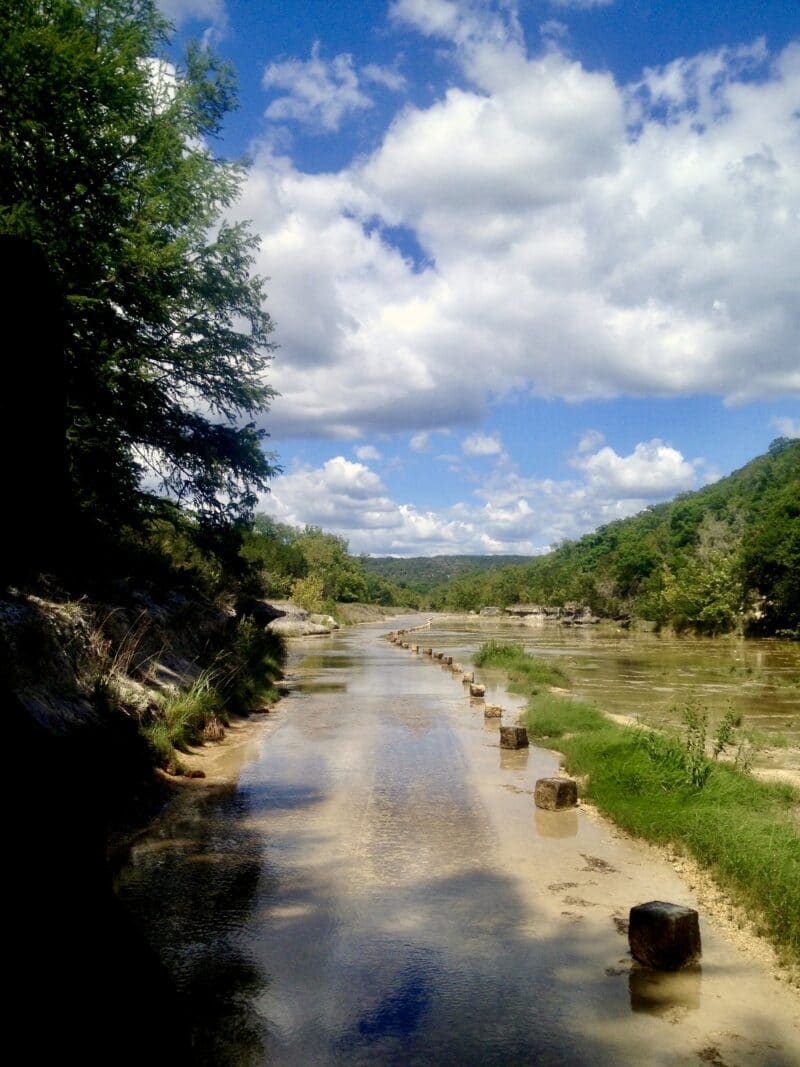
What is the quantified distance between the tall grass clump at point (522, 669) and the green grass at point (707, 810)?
27.9 ft

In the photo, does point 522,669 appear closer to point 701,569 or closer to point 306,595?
point 306,595

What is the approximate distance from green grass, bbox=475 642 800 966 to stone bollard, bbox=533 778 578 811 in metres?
0.38

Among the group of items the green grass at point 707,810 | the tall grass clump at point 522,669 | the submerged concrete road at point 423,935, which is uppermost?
the green grass at point 707,810

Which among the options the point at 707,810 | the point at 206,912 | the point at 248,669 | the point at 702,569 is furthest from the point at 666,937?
the point at 702,569

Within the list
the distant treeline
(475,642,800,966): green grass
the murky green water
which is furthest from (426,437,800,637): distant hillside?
(475,642,800,966): green grass

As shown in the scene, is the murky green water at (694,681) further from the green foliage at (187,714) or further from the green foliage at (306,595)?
the green foliage at (306,595)

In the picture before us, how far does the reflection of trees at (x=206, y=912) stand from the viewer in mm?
4352

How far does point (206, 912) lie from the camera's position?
598 centimetres

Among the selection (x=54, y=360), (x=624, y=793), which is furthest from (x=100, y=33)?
(x=624, y=793)

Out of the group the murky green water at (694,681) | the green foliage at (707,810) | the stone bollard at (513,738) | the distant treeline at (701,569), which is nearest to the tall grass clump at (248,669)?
the stone bollard at (513,738)

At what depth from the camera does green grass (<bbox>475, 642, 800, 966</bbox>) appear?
6055 mm

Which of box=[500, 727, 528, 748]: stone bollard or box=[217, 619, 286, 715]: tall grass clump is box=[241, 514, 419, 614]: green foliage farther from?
box=[500, 727, 528, 748]: stone bollard

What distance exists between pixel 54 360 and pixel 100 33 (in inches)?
574

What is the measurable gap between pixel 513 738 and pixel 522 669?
44.5 feet
